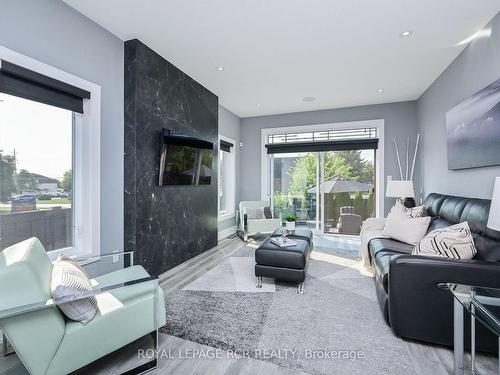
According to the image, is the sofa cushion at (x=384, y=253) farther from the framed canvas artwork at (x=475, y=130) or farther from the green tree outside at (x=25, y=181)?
the green tree outside at (x=25, y=181)

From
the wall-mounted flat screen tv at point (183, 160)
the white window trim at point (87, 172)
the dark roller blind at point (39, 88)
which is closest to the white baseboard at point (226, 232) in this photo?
the wall-mounted flat screen tv at point (183, 160)

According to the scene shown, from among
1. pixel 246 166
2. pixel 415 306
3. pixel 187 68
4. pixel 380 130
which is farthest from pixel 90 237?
pixel 380 130

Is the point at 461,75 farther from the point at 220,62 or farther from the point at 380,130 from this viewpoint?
the point at 220,62

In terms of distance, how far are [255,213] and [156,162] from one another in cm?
264

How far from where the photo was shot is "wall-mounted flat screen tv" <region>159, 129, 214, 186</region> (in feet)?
10.4

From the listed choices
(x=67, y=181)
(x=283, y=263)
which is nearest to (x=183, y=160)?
(x=67, y=181)

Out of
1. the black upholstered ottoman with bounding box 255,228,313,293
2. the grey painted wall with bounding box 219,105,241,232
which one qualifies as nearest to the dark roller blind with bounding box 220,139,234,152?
the grey painted wall with bounding box 219,105,241,232

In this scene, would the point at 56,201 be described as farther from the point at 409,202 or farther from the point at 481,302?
the point at 409,202

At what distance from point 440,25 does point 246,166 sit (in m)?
4.30

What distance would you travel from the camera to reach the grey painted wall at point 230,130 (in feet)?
17.2

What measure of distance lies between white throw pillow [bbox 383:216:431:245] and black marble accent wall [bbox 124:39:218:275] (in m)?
2.91

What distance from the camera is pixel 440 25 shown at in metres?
2.52

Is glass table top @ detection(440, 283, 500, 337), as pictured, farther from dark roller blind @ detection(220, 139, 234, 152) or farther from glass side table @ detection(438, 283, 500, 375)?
dark roller blind @ detection(220, 139, 234, 152)

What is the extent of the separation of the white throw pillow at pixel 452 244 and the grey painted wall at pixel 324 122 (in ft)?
10.2
